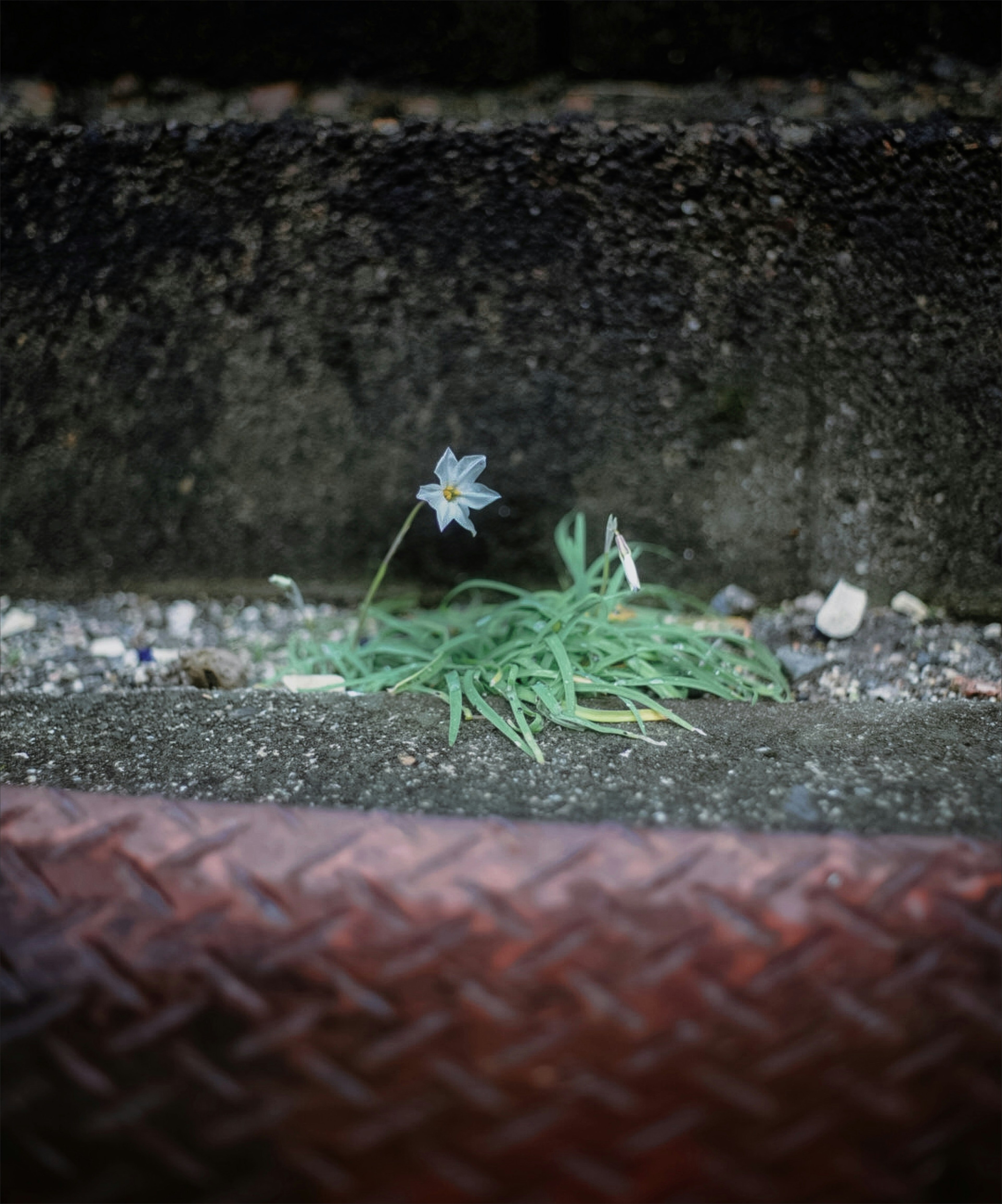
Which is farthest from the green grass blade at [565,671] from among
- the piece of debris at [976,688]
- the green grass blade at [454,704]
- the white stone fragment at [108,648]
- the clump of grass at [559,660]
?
the white stone fragment at [108,648]

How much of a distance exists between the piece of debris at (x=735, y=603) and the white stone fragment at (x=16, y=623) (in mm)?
1048

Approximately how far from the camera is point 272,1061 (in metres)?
0.54

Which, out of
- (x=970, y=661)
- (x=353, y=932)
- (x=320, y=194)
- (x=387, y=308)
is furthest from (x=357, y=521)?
(x=970, y=661)

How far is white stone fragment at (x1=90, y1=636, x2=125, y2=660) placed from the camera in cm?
115

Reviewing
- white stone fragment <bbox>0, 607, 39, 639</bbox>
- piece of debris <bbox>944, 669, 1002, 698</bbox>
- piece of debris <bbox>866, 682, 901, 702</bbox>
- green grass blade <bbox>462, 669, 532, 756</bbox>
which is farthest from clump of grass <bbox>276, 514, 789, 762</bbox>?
white stone fragment <bbox>0, 607, 39, 639</bbox>

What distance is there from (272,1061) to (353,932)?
10 cm

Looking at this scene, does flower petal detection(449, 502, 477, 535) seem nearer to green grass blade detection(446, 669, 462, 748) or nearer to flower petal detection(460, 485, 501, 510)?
flower petal detection(460, 485, 501, 510)

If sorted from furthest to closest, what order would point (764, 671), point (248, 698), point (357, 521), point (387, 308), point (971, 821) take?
point (357, 521)
point (387, 308)
point (764, 671)
point (248, 698)
point (971, 821)

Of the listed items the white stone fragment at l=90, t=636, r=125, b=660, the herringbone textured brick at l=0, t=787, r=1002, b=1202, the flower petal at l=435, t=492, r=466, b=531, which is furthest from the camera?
the white stone fragment at l=90, t=636, r=125, b=660

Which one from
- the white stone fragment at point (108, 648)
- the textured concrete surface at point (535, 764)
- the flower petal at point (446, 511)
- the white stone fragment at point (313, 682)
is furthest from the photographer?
the white stone fragment at point (108, 648)

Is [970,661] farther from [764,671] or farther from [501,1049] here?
[501,1049]

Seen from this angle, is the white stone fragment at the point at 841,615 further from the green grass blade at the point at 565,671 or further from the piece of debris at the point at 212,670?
the piece of debris at the point at 212,670

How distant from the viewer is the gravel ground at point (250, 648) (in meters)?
1.05

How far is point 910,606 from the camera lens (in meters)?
1.20
